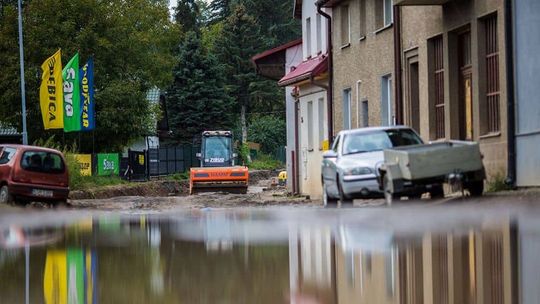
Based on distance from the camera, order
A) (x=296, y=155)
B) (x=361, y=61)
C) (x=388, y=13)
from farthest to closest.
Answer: (x=296, y=155) → (x=361, y=61) → (x=388, y=13)

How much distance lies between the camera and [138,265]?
458 inches

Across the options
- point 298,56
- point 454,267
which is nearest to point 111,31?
point 298,56

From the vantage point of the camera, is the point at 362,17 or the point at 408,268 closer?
the point at 408,268

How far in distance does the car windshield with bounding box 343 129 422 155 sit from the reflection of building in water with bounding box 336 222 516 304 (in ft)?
34.1

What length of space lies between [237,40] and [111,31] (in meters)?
35.9

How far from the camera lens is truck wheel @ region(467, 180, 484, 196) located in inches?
877

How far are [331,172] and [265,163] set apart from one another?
70.6 m

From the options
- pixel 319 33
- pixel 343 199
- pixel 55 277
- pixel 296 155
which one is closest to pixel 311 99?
pixel 319 33

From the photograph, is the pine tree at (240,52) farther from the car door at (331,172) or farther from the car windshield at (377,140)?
the car windshield at (377,140)

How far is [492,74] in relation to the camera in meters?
25.0

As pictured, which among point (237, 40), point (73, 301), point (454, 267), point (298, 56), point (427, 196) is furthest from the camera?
point (237, 40)

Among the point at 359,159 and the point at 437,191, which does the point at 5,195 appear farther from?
the point at 437,191

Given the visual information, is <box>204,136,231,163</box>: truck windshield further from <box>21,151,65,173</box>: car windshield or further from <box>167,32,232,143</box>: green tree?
<box>167,32,232,143</box>: green tree

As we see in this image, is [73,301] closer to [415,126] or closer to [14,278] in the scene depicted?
[14,278]
